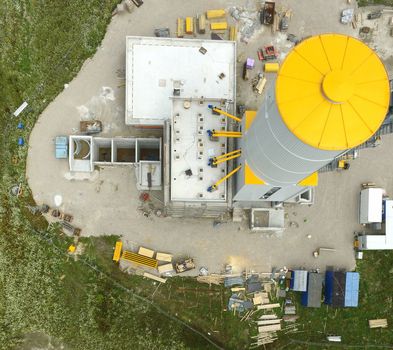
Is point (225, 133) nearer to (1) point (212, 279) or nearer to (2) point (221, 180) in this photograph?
(2) point (221, 180)

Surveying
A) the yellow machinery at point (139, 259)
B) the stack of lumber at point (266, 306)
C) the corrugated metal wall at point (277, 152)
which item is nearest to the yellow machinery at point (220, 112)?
the corrugated metal wall at point (277, 152)

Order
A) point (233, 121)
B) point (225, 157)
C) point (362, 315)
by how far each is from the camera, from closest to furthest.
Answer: point (225, 157) < point (233, 121) < point (362, 315)

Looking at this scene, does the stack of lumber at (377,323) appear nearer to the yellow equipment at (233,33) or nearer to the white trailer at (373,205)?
the white trailer at (373,205)

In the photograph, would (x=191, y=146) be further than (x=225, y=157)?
Yes

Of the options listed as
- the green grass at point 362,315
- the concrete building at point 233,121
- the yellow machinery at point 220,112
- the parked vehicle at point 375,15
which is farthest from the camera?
the parked vehicle at point 375,15

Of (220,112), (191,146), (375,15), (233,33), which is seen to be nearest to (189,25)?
(233,33)

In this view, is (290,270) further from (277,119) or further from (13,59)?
(13,59)

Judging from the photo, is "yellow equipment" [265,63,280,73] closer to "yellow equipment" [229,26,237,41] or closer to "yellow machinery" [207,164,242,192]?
"yellow equipment" [229,26,237,41]
